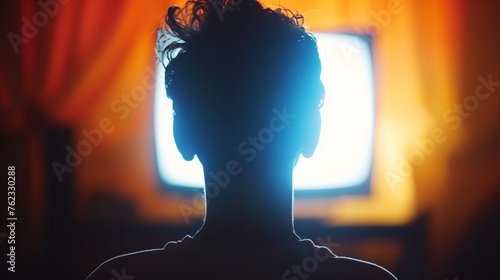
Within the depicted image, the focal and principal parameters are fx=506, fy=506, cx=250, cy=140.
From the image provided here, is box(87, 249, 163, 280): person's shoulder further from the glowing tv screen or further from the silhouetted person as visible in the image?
the glowing tv screen

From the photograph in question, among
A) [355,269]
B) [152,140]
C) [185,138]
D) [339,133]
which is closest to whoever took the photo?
[355,269]

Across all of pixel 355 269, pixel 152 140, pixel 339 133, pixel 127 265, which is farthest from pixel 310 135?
pixel 152 140

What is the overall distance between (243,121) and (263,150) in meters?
0.05

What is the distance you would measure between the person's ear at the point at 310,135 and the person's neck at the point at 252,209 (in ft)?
0.22

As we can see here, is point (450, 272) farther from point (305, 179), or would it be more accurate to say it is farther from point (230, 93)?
point (230, 93)

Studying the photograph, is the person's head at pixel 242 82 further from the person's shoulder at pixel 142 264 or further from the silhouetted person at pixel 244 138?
the person's shoulder at pixel 142 264

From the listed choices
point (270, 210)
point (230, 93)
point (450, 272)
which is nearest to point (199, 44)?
point (230, 93)

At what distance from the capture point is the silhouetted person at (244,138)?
69 cm

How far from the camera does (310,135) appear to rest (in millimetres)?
814

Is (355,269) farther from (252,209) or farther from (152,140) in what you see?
(152,140)

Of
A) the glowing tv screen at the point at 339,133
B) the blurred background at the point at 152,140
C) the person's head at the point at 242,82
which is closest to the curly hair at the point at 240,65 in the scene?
the person's head at the point at 242,82

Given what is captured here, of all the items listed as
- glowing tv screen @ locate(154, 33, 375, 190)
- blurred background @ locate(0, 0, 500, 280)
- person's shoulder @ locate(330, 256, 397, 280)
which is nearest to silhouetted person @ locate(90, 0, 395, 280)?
person's shoulder @ locate(330, 256, 397, 280)

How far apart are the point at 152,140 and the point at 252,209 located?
1130 millimetres

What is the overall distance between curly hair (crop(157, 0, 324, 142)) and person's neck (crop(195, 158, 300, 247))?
0.30ft
